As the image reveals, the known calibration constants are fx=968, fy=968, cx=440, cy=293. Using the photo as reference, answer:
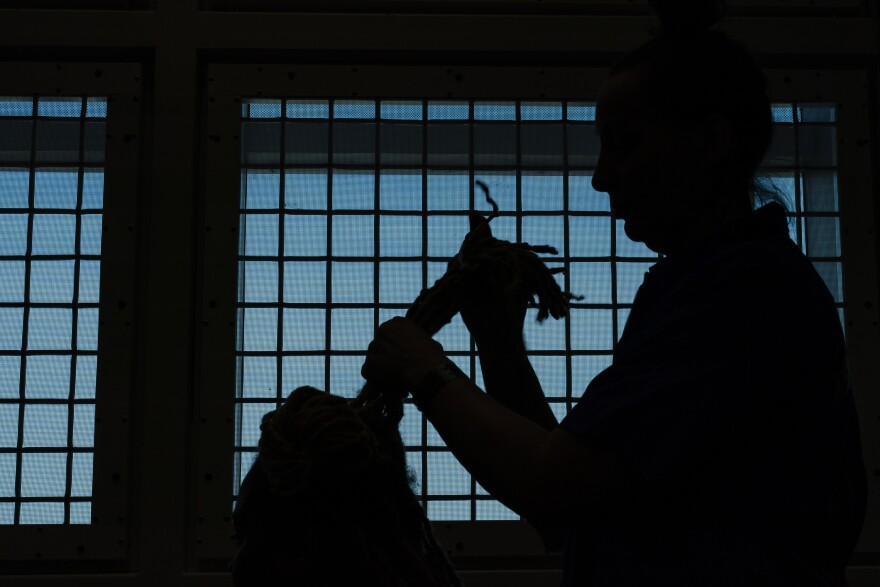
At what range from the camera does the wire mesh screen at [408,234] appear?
174 centimetres

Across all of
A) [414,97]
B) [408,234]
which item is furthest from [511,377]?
[414,97]

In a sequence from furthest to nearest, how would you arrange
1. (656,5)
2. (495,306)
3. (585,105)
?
(585,105)
(495,306)
(656,5)

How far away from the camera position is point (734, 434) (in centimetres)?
71

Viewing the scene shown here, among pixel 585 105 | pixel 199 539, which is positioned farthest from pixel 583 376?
pixel 199 539

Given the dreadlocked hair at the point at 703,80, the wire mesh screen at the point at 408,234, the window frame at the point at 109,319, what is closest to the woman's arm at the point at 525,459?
the dreadlocked hair at the point at 703,80

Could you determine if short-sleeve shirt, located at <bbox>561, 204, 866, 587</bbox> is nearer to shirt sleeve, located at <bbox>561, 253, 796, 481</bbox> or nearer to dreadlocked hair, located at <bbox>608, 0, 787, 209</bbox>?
shirt sleeve, located at <bbox>561, 253, 796, 481</bbox>

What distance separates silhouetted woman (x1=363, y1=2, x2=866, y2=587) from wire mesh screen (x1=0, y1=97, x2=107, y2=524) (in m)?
1.11

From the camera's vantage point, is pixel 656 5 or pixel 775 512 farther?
pixel 656 5

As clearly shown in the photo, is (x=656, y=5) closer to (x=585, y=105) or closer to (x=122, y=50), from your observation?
(x=585, y=105)

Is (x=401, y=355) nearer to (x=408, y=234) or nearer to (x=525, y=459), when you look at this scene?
(x=525, y=459)

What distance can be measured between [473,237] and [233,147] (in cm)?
89

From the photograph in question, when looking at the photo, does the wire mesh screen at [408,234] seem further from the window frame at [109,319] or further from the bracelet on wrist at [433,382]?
the bracelet on wrist at [433,382]

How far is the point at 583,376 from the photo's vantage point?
5.74 feet

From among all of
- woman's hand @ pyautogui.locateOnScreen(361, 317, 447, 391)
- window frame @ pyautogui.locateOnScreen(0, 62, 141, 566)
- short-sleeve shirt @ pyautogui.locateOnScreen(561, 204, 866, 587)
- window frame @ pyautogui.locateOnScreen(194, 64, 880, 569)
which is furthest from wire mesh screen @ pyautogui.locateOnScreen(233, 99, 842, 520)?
short-sleeve shirt @ pyautogui.locateOnScreen(561, 204, 866, 587)
